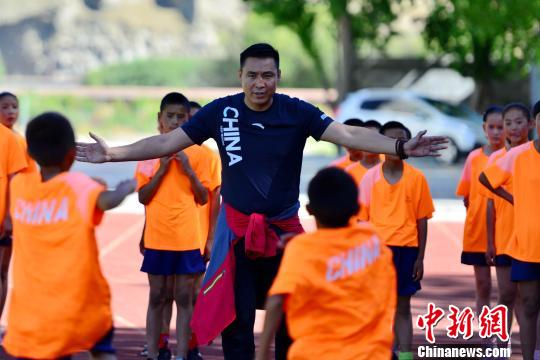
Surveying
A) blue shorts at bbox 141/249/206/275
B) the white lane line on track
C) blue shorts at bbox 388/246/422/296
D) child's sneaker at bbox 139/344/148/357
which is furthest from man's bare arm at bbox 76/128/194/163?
the white lane line on track

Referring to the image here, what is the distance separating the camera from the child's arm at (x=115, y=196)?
19.7 feet

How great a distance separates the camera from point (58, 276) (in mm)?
6039

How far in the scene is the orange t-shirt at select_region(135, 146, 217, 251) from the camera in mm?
9547

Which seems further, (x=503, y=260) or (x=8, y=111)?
(x=8, y=111)

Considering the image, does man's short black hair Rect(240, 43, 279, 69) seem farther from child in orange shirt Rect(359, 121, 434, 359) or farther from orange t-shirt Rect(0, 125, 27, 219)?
orange t-shirt Rect(0, 125, 27, 219)

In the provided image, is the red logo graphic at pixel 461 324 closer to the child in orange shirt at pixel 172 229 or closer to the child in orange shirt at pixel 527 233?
the child in orange shirt at pixel 527 233

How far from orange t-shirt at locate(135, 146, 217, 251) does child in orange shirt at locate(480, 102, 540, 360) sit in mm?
2361

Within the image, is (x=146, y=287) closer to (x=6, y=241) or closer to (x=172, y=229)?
(x=6, y=241)

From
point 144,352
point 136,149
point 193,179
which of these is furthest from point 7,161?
point 136,149

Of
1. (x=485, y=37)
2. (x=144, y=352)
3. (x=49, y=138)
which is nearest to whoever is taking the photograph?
(x=49, y=138)

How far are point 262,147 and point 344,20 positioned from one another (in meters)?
28.9

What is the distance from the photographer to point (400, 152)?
7.29m

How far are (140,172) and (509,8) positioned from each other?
19016 mm

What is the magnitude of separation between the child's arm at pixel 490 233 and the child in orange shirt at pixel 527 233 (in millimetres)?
890
